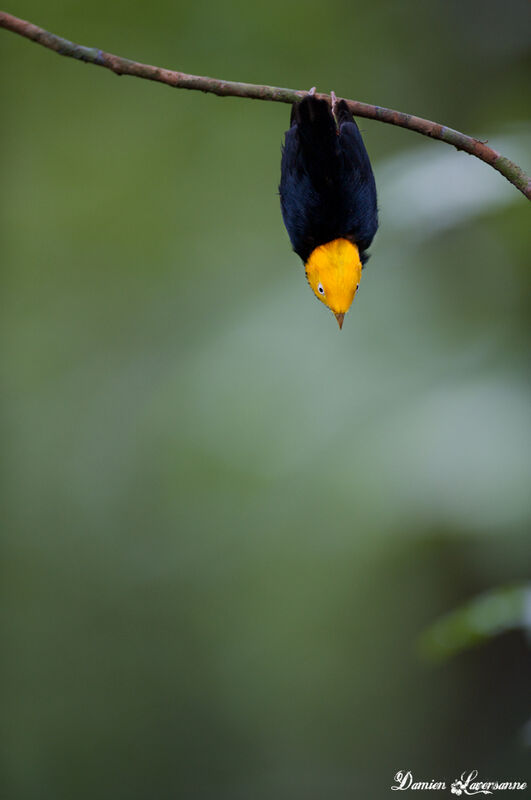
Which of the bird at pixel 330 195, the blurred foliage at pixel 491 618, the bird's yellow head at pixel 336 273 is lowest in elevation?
the blurred foliage at pixel 491 618

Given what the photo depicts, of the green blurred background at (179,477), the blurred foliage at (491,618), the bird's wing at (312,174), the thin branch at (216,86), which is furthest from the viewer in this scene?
the green blurred background at (179,477)

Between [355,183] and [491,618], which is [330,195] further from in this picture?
[491,618]

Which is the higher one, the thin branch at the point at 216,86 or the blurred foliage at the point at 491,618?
the thin branch at the point at 216,86

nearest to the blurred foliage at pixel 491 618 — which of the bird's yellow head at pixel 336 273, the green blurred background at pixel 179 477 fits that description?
the bird's yellow head at pixel 336 273

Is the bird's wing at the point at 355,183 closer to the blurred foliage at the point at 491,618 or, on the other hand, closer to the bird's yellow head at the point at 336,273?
the bird's yellow head at the point at 336,273

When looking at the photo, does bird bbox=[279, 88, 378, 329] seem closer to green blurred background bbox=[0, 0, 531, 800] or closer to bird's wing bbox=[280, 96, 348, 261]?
bird's wing bbox=[280, 96, 348, 261]

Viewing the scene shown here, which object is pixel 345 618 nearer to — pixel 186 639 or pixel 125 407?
pixel 186 639

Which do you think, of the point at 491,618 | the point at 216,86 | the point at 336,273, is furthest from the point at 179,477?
the point at 216,86

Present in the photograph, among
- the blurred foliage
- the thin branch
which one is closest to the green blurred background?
the blurred foliage

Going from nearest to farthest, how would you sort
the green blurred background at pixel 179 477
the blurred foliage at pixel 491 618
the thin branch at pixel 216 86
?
the thin branch at pixel 216 86, the blurred foliage at pixel 491 618, the green blurred background at pixel 179 477
